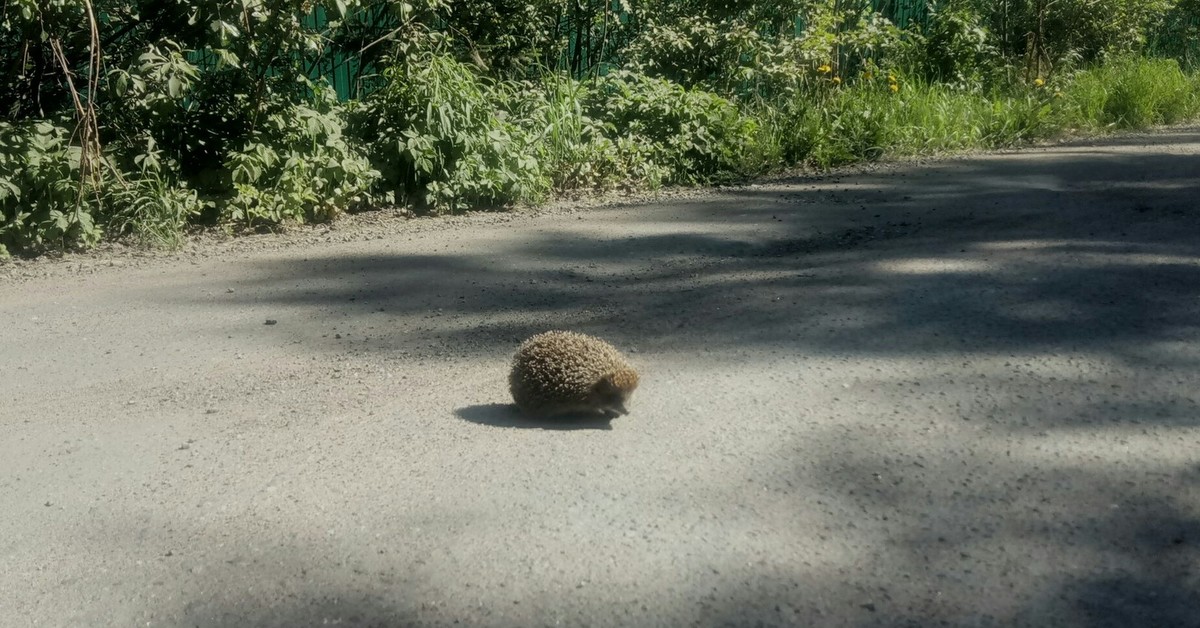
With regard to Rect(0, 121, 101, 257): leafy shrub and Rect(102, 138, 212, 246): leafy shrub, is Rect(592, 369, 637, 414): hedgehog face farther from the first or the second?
Rect(0, 121, 101, 257): leafy shrub

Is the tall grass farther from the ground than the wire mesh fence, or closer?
closer

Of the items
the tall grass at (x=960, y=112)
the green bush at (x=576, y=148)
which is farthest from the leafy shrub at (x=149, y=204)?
the tall grass at (x=960, y=112)

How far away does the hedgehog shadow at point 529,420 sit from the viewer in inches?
212

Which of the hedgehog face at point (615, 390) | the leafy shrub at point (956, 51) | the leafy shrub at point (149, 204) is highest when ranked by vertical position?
the leafy shrub at point (956, 51)

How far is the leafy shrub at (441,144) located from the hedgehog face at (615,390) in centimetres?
556

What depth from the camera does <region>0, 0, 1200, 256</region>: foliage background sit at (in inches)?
377

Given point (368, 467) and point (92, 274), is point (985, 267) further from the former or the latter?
point (92, 274)

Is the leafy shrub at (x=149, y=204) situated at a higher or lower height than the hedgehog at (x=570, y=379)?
higher

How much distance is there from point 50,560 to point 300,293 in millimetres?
3982

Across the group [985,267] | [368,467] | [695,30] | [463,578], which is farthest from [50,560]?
[695,30]

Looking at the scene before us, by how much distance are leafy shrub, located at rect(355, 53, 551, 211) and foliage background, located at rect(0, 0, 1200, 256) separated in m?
0.02

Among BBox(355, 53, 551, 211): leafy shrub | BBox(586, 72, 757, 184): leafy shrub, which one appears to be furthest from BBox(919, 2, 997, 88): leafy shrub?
BBox(355, 53, 551, 211): leafy shrub

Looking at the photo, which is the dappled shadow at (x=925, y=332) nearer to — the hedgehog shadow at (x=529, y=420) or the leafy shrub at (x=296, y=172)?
the hedgehog shadow at (x=529, y=420)

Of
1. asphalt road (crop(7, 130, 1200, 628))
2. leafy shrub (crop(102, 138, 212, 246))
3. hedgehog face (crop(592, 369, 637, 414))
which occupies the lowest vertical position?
A: asphalt road (crop(7, 130, 1200, 628))
